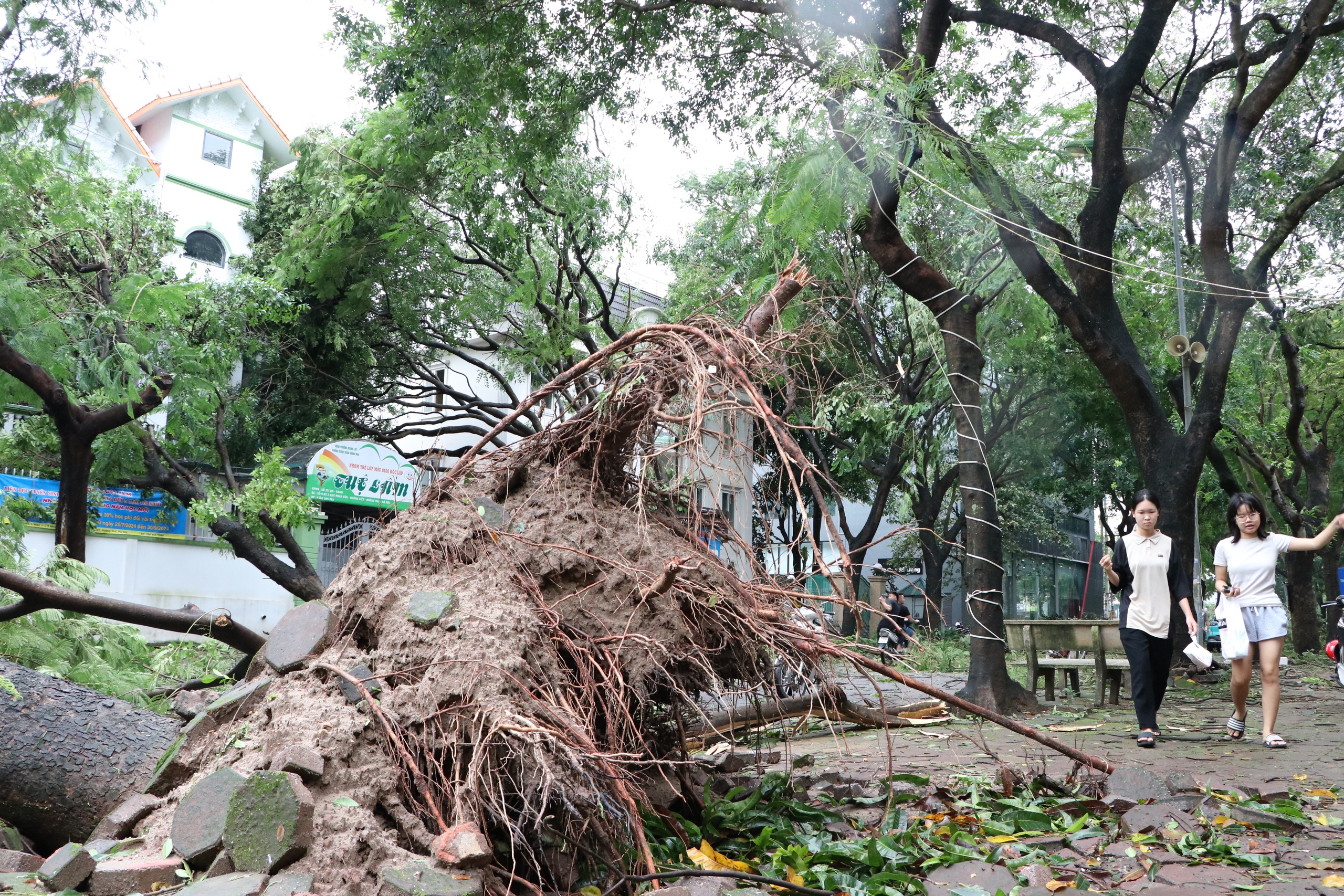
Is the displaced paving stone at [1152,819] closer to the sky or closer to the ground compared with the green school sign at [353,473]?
closer to the ground

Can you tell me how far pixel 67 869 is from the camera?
9.53 feet

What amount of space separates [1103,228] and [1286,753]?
5.88 m

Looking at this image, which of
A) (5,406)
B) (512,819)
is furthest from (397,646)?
(5,406)

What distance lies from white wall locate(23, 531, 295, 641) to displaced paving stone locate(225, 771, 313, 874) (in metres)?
13.0

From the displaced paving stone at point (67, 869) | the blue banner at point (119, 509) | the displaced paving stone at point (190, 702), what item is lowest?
the displaced paving stone at point (67, 869)

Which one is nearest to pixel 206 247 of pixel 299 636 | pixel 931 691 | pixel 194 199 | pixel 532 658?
pixel 194 199

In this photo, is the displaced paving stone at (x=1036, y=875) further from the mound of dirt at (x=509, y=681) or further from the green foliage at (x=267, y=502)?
the green foliage at (x=267, y=502)

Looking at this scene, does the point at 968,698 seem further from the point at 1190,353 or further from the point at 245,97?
the point at 245,97

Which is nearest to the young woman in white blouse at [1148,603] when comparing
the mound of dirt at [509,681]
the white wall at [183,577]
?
the mound of dirt at [509,681]

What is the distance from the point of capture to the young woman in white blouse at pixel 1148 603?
678 centimetres

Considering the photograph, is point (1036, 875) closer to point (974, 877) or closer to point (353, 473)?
point (974, 877)

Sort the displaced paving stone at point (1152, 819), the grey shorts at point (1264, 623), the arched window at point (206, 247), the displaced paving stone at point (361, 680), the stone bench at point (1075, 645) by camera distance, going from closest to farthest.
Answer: the displaced paving stone at point (361, 680), the displaced paving stone at point (1152, 819), the grey shorts at point (1264, 623), the stone bench at point (1075, 645), the arched window at point (206, 247)

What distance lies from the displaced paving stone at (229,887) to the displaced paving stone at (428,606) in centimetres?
102

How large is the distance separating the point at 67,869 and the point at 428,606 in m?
1.35
